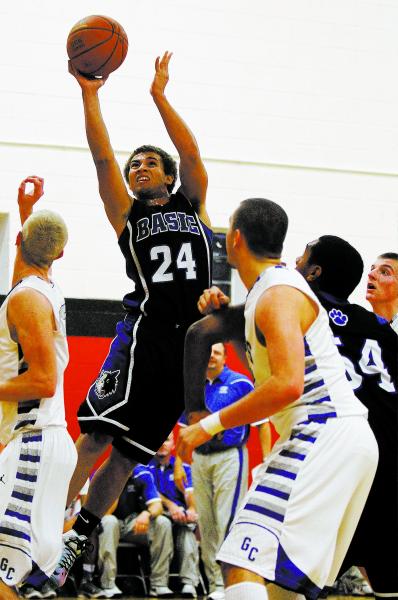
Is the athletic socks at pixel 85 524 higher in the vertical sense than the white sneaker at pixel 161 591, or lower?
higher

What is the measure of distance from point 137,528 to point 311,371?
16.0ft

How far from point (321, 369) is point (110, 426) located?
1.62 m

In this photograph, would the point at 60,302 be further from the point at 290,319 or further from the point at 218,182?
the point at 218,182

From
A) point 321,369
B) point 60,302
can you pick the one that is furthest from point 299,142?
point 321,369

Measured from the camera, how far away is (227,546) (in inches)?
129

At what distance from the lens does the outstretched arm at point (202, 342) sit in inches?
148

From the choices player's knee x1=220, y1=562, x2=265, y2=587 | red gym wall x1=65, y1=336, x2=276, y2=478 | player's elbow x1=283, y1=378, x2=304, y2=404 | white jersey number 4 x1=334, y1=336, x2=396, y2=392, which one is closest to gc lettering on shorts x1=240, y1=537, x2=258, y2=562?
player's knee x1=220, y1=562, x2=265, y2=587

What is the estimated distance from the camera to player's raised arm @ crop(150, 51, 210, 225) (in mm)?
5039

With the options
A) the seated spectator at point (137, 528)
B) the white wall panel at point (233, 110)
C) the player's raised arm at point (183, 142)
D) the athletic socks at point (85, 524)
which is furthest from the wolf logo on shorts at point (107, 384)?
the white wall panel at point (233, 110)

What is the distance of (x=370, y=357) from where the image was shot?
4.40m

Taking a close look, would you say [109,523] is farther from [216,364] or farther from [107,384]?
[107,384]

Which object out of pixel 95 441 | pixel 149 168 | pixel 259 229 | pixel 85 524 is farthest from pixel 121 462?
pixel 259 229

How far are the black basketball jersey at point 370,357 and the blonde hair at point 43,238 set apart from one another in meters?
1.21

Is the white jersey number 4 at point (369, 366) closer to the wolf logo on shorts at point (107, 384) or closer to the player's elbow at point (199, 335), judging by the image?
the player's elbow at point (199, 335)
